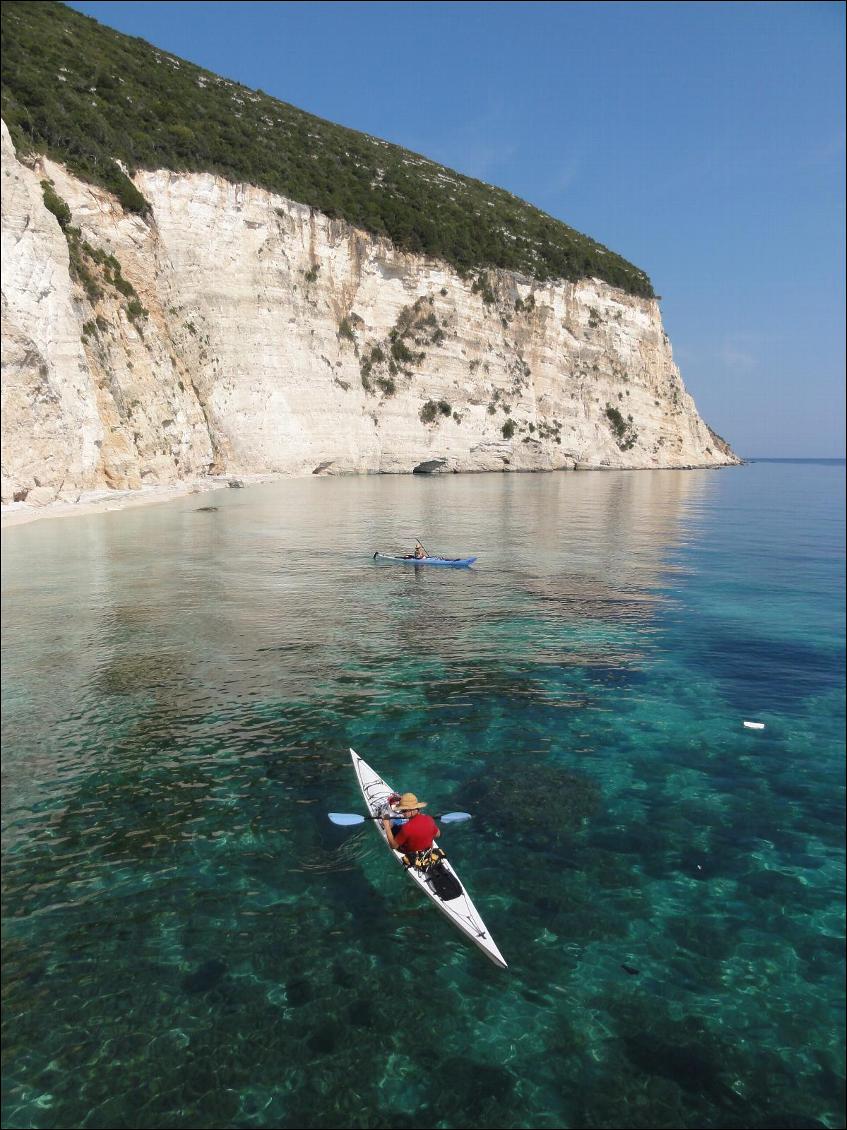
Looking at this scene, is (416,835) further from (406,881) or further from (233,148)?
(233,148)

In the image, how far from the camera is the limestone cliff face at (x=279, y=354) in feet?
121

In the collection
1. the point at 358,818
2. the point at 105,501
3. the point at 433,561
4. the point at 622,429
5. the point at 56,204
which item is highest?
the point at 56,204

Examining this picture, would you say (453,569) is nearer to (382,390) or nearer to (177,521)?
(177,521)

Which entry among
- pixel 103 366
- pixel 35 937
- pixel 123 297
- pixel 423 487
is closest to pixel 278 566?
pixel 35 937

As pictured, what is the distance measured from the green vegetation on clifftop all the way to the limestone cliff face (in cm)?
252

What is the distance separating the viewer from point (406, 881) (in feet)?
29.7

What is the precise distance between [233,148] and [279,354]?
19.7 metres

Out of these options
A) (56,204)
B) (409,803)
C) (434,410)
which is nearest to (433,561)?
(409,803)

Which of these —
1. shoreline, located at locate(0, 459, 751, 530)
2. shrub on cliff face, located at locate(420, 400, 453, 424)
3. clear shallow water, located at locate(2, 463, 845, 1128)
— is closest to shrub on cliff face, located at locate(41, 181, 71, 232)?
shoreline, located at locate(0, 459, 751, 530)

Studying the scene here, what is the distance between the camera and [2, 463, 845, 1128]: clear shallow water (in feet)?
21.0

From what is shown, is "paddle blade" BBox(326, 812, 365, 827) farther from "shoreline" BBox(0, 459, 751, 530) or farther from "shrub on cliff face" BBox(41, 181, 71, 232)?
"shrub on cliff face" BBox(41, 181, 71, 232)

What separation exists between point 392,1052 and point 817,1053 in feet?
13.2

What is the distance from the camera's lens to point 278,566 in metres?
26.6

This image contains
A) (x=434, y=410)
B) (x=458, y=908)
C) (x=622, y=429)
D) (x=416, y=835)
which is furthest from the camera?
(x=622, y=429)
